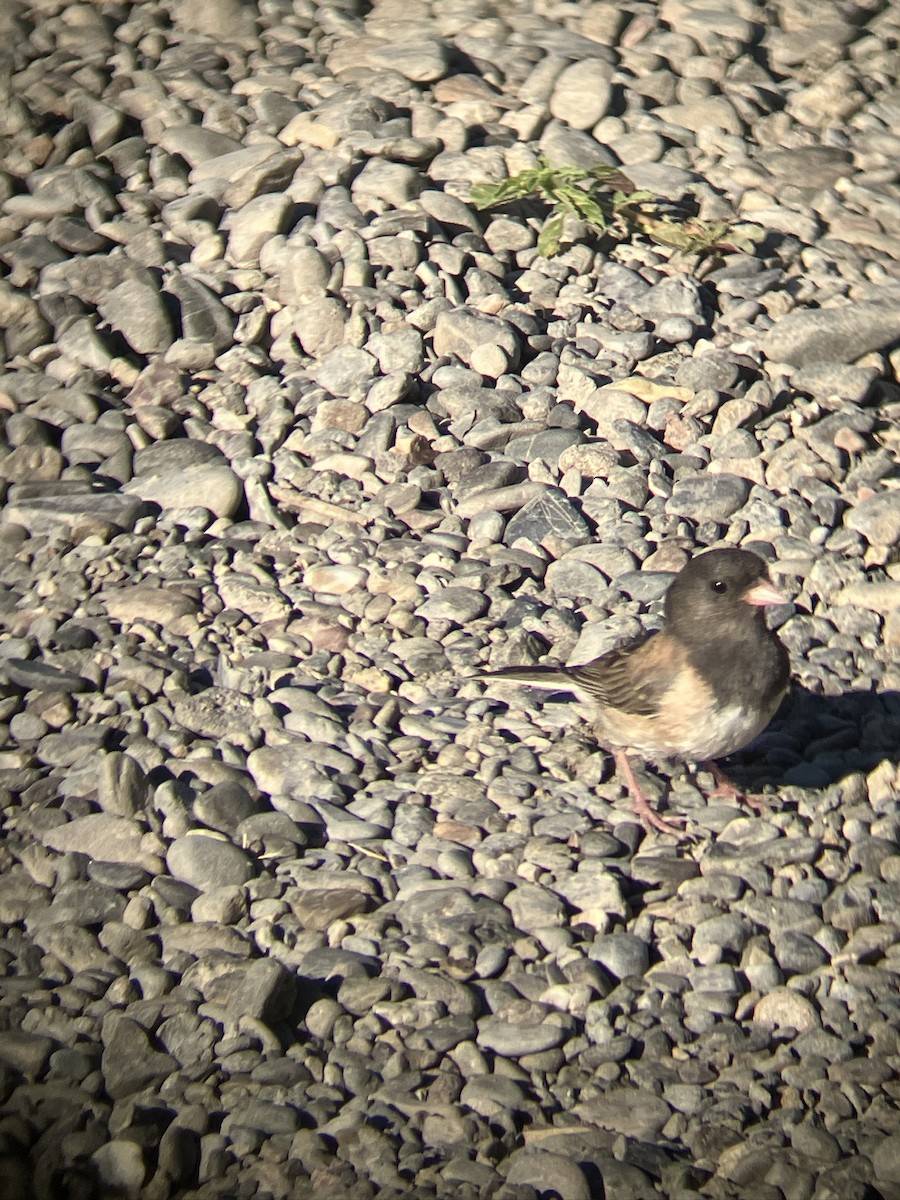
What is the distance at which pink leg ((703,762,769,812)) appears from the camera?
3.93 meters

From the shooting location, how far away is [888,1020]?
3242mm

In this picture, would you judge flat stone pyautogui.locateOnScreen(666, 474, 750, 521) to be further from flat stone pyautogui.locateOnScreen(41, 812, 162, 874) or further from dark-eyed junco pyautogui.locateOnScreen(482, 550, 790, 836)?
flat stone pyautogui.locateOnScreen(41, 812, 162, 874)

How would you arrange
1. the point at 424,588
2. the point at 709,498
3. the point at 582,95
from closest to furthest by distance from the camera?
the point at 424,588 → the point at 709,498 → the point at 582,95

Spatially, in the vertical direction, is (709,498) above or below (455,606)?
above

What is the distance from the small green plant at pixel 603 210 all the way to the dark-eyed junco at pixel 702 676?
2169mm

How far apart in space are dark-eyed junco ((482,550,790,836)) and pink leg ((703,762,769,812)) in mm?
140

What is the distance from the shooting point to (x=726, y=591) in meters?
3.83

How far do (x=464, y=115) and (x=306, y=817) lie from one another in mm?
3657

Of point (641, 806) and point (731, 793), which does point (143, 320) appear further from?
point (731, 793)

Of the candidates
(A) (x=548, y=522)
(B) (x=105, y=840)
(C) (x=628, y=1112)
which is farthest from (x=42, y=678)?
(C) (x=628, y=1112)

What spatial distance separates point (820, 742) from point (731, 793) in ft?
1.20

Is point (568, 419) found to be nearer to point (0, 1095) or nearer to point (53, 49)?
point (0, 1095)

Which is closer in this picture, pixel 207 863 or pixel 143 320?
pixel 207 863

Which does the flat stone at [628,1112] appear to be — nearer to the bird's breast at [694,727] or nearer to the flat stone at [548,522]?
the bird's breast at [694,727]
